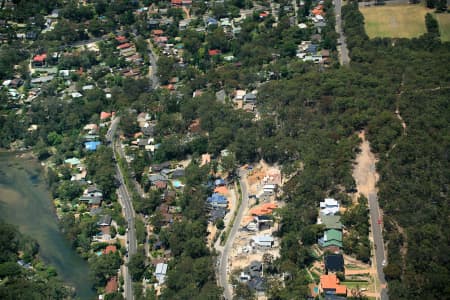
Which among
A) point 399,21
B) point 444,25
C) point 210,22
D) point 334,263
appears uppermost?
point 444,25

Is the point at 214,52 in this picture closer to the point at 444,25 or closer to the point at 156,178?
the point at 156,178

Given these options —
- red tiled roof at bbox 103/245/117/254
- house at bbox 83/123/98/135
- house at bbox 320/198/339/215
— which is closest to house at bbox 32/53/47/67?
house at bbox 83/123/98/135

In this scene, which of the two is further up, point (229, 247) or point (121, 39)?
point (121, 39)

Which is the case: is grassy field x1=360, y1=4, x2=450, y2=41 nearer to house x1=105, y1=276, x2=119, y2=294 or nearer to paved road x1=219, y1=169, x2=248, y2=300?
paved road x1=219, y1=169, x2=248, y2=300

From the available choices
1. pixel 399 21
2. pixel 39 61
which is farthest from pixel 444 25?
pixel 39 61

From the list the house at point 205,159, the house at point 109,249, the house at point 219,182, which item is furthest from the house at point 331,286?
the house at point 205,159
